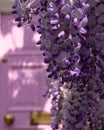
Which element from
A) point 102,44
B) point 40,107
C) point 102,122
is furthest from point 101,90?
point 40,107

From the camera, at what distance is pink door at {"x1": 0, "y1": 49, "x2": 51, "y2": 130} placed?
168 inches

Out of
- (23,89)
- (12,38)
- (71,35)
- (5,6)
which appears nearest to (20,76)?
(23,89)

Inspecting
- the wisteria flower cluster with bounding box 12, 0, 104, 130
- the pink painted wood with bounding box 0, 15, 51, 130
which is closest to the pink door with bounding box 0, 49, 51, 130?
the pink painted wood with bounding box 0, 15, 51, 130

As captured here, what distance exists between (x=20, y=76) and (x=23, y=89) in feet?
0.41

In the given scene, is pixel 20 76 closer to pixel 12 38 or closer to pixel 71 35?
pixel 12 38

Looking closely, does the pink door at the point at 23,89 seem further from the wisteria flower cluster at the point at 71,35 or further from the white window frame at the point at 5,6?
the wisteria flower cluster at the point at 71,35

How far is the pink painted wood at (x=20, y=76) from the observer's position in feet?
14.0

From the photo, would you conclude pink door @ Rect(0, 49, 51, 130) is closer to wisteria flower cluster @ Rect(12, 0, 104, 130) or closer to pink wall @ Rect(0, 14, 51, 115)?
pink wall @ Rect(0, 14, 51, 115)

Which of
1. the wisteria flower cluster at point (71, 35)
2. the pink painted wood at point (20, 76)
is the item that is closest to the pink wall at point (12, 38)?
the pink painted wood at point (20, 76)

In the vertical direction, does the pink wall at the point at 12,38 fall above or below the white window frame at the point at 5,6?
below

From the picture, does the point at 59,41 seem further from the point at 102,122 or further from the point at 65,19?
the point at 102,122

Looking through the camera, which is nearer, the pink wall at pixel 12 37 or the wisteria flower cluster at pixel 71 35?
the wisteria flower cluster at pixel 71 35

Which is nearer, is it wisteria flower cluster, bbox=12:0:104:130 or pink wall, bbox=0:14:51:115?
wisteria flower cluster, bbox=12:0:104:130

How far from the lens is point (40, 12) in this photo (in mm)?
1264
